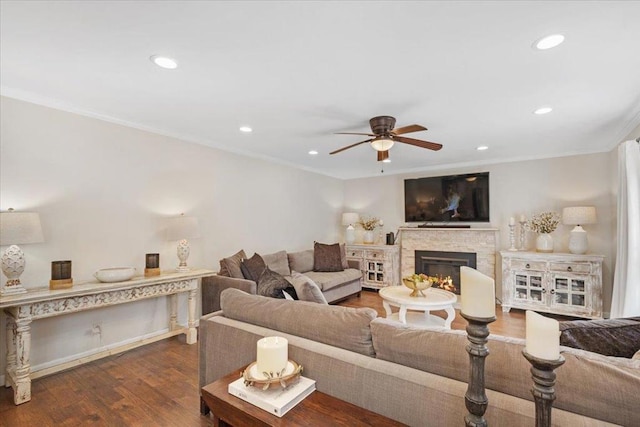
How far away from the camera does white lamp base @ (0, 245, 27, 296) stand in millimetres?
2316

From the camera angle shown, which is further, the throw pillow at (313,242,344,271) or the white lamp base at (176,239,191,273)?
the throw pillow at (313,242,344,271)

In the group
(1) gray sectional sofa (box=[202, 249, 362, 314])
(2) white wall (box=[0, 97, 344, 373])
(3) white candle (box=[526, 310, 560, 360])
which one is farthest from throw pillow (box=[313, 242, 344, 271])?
(3) white candle (box=[526, 310, 560, 360])

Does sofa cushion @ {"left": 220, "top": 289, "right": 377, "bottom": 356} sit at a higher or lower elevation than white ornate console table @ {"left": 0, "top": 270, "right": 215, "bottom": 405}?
higher

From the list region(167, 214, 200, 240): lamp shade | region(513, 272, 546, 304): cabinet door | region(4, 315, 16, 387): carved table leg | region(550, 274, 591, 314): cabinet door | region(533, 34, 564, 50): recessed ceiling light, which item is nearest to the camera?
region(533, 34, 564, 50): recessed ceiling light

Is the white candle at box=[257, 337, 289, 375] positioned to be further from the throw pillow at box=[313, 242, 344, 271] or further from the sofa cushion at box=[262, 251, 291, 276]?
the throw pillow at box=[313, 242, 344, 271]

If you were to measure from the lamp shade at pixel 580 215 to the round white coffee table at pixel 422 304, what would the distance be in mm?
2383

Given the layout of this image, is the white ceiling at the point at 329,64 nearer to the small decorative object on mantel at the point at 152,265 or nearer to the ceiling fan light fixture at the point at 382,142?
the ceiling fan light fixture at the point at 382,142

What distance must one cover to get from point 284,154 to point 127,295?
2.92 metres

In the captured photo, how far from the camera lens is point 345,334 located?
1.50 m

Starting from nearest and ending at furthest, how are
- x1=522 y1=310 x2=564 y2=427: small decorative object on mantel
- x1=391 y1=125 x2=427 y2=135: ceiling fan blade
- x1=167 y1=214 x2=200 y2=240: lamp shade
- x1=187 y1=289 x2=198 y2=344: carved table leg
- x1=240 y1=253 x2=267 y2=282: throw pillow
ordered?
x1=522 y1=310 x2=564 y2=427: small decorative object on mantel
x1=391 y1=125 x2=427 y2=135: ceiling fan blade
x1=187 y1=289 x2=198 y2=344: carved table leg
x1=167 y1=214 x2=200 y2=240: lamp shade
x1=240 y1=253 x2=267 y2=282: throw pillow

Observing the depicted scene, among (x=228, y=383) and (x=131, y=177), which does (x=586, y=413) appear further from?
(x=131, y=177)

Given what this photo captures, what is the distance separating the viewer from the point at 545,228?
4.55 m

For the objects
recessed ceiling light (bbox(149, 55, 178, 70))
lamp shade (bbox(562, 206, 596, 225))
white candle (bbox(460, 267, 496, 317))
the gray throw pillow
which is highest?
recessed ceiling light (bbox(149, 55, 178, 70))

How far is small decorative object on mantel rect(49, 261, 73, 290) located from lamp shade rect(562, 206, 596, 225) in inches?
238
